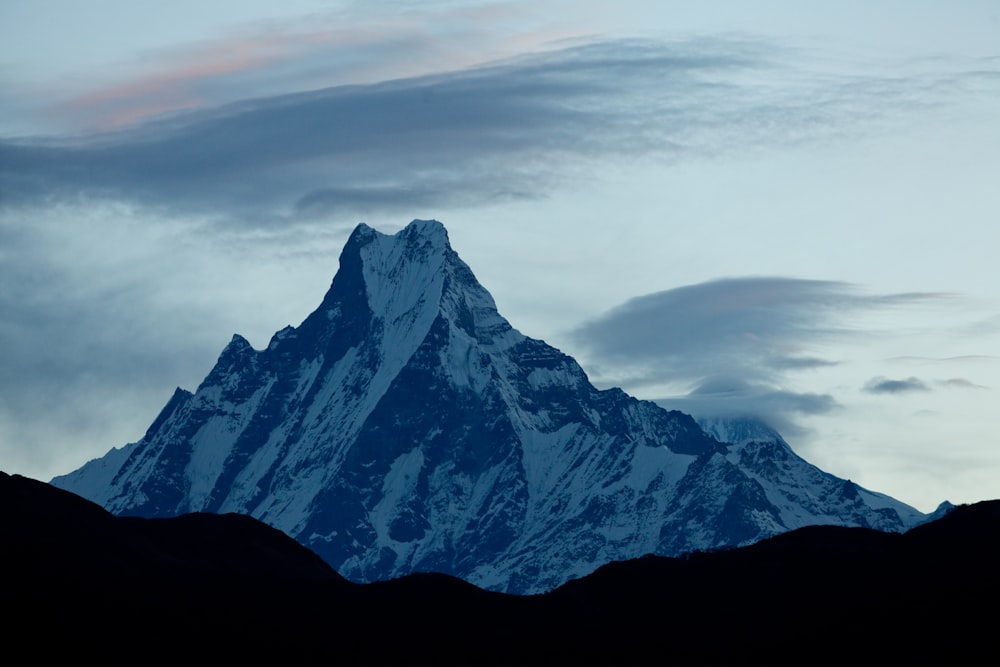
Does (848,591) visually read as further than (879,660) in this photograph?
Yes

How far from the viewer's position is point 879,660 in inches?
7224

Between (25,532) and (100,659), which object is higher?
(25,532)

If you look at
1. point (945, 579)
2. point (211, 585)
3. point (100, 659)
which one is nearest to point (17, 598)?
point (100, 659)

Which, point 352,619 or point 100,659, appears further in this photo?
point 352,619

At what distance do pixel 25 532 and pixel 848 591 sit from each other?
6676 centimetres

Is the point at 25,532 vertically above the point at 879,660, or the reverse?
the point at 25,532

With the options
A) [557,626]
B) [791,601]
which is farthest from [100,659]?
[791,601]

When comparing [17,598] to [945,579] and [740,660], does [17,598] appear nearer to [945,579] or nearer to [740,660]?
[740,660]

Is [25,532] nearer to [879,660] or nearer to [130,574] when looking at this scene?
[130,574]

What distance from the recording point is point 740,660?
623 ft

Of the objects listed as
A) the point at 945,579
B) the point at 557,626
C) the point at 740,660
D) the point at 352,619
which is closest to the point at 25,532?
the point at 352,619

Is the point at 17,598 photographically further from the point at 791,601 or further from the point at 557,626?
the point at 791,601

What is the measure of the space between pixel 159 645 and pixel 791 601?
52.8 metres

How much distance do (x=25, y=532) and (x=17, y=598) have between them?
11.9 m
